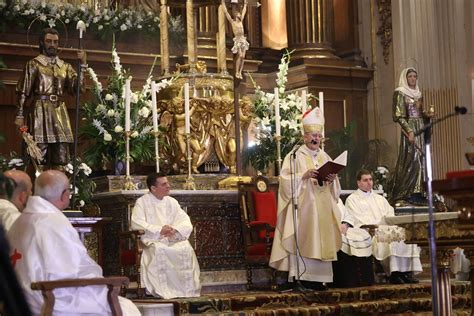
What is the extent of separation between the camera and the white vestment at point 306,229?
9.51m

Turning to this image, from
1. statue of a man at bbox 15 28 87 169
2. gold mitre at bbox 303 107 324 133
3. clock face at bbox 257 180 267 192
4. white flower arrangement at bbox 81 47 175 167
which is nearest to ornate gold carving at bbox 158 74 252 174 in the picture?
white flower arrangement at bbox 81 47 175 167

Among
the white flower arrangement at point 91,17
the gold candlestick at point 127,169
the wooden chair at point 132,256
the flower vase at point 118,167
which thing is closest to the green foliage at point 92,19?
the white flower arrangement at point 91,17

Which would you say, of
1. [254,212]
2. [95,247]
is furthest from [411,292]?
[95,247]

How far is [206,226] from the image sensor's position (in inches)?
408

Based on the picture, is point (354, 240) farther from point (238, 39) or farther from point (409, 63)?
point (409, 63)

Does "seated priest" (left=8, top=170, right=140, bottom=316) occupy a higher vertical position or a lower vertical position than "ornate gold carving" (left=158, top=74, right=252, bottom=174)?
lower

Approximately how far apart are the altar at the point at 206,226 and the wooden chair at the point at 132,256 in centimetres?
28

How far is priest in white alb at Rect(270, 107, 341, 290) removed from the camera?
9.50 m

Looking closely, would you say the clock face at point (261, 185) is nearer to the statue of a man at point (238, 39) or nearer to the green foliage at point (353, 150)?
the statue of a man at point (238, 39)

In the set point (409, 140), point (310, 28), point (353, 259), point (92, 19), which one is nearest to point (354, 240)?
point (353, 259)

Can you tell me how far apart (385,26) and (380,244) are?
4983mm

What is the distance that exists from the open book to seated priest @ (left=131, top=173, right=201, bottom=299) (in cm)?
138

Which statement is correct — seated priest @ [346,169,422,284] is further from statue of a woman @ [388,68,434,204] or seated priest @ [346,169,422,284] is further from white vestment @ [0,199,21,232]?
white vestment @ [0,199,21,232]

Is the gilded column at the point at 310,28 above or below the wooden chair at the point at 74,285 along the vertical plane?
above
